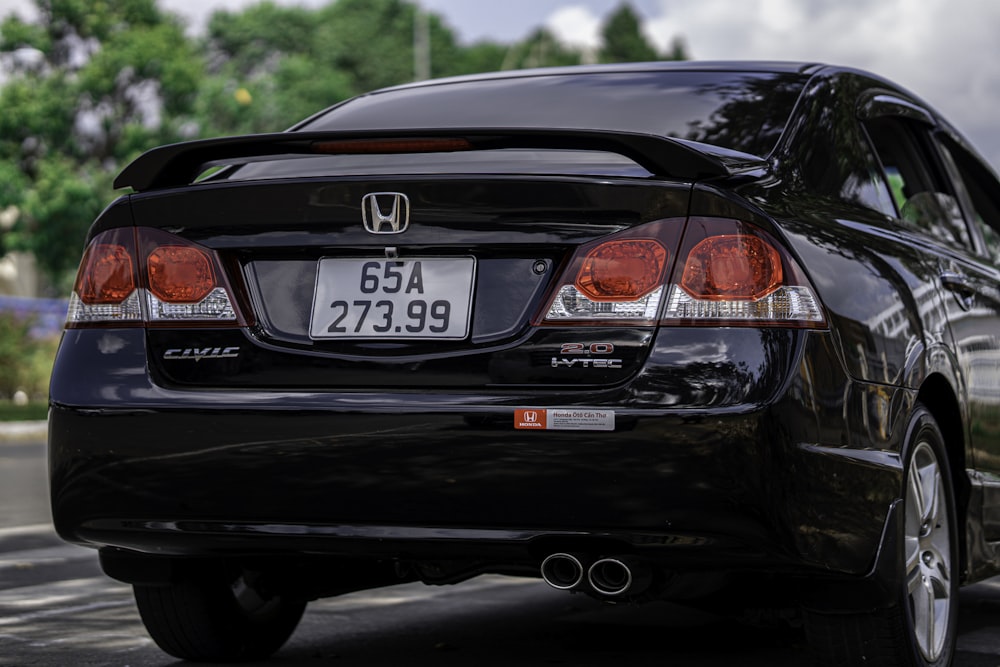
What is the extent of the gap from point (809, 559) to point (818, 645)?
44 cm

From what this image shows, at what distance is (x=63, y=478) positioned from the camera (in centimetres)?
374

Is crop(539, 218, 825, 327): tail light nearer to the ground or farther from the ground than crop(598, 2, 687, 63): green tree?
nearer to the ground

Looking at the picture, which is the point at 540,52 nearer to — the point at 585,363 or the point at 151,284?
the point at 151,284

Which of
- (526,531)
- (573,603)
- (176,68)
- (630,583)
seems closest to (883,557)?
(630,583)

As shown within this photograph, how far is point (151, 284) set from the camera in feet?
12.2

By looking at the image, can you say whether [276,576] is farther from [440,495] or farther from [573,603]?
[573,603]

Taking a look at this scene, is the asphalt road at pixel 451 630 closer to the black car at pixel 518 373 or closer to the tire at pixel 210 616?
the tire at pixel 210 616

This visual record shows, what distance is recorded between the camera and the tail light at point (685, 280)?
3365 mm

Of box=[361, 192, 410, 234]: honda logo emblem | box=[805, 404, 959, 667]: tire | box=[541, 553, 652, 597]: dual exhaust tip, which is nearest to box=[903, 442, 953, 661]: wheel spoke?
box=[805, 404, 959, 667]: tire

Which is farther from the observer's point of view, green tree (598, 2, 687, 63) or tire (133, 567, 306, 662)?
green tree (598, 2, 687, 63)

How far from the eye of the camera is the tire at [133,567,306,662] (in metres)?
4.39

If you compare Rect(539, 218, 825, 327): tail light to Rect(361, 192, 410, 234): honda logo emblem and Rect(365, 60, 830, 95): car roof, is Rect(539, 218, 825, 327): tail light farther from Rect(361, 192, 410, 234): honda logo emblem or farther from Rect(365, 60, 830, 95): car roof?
Rect(365, 60, 830, 95): car roof

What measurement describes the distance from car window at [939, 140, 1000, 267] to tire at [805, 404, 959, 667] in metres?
1.50

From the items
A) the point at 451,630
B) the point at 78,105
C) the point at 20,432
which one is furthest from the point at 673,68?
the point at 78,105
